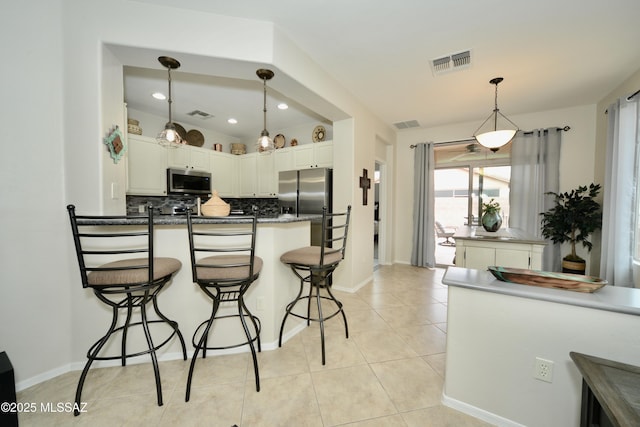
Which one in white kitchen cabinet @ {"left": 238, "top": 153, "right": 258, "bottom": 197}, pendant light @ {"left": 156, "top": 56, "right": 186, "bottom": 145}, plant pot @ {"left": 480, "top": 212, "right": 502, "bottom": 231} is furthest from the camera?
white kitchen cabinet @ {"left": 238, "top": 153, "right": 258, "bottom": 197}

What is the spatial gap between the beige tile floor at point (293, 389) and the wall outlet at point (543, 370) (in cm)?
44

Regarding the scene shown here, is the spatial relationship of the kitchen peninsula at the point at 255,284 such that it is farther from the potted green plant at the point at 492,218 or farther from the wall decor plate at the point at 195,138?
the wall decor plate at the point at 195,138

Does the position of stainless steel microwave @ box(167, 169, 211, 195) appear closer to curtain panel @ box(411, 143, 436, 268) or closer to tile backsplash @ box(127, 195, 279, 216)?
tile backsplash @ box(127, 195, 279, 216)

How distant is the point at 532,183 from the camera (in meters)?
3.93

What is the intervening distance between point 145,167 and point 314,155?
2.60 m

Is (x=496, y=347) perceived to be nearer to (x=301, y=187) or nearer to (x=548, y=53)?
(x=548, y=53)

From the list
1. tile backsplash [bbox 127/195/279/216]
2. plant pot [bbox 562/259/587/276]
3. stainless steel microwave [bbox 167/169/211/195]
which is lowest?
plant pot [bbox 562/259/587/276]

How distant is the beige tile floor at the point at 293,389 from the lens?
1.38 meters

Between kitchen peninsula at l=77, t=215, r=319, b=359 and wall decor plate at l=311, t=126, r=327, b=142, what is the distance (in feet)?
7.63

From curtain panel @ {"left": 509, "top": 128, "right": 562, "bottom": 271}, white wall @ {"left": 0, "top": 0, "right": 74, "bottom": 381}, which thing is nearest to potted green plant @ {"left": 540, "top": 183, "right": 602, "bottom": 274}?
curtain panel @ {"left": 509, "top": 128, "right": 562, "bottom": 271}

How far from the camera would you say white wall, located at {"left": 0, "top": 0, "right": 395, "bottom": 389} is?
1.56 metres

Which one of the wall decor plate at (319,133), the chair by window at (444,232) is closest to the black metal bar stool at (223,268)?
the wall decor plate at (319,133)

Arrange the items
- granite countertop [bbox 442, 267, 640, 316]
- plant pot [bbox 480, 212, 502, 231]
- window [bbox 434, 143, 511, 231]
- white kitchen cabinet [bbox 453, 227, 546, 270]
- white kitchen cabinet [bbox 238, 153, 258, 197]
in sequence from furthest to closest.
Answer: white kitchen cabinet [bbox 238, 153, 258, 197]
window [bbox 434, 143, 511, 231]
plant pot [bbox 480, 212, 502, 231]
white kitchen cabinet [bbox 453, 227, 546, 270]
granite countertop [bbox 442, 267, 640, 316]

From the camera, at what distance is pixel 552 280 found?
4.07 ft
